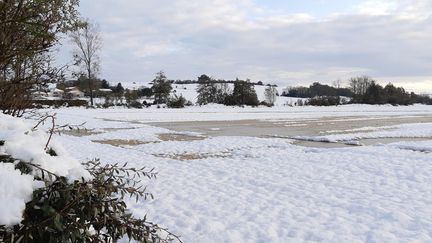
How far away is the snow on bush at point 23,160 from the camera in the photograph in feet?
8.12

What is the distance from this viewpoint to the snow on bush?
2.47 meters

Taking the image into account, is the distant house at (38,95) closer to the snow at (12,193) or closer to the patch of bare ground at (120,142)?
the snow at (12,193)

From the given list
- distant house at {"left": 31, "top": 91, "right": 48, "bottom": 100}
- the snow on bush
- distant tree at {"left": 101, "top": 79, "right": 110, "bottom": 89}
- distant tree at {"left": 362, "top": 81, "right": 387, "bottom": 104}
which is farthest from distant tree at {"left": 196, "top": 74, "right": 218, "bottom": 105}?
the snow on bush

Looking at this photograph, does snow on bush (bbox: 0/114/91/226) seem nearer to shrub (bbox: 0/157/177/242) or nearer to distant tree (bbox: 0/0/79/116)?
Result: shrub (bbox: 0/157/177/242)

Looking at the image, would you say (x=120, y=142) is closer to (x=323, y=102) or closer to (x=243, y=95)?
(x=243, y=95)

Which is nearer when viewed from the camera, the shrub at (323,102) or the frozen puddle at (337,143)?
the frozen puddle at (337,143)

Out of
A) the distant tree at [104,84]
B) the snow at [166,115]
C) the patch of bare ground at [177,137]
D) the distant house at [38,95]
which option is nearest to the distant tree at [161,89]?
the snow at [166,115]

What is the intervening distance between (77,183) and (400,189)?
7.38 metres

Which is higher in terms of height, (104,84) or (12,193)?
(104,84)

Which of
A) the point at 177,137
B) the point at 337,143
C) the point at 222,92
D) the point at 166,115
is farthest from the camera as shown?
the point at 222,92

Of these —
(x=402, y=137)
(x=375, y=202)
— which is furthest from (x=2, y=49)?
(x=402, y=137)

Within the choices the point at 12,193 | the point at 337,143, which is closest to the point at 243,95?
the point at 337,143

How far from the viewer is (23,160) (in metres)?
2.76

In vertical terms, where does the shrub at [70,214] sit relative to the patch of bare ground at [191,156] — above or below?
above
